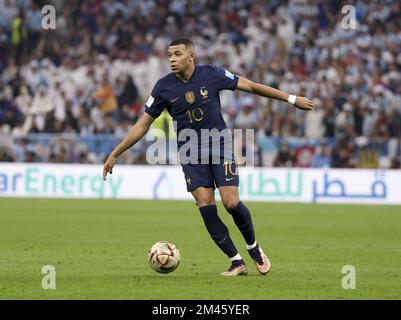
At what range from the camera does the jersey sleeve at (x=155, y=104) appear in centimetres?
1098

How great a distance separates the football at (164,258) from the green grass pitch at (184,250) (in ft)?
0.38

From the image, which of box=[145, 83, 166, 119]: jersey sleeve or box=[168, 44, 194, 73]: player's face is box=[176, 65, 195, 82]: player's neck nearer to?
box=[168, 44, 194, 73]: player's face

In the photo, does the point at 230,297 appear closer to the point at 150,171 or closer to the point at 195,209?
the point at 195,209

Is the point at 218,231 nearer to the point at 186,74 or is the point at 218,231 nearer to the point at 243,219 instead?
the point at 243,219

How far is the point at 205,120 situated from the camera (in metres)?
10.9

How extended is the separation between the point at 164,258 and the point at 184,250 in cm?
331

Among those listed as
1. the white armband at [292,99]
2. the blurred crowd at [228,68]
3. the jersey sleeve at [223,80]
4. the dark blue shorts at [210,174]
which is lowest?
the dark blue shorts at [210,174]

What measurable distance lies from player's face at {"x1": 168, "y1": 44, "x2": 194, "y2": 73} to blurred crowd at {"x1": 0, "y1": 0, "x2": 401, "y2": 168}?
15001 millimetres

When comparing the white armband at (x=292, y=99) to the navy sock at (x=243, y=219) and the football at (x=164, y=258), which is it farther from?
the football at (x=164, y=258)

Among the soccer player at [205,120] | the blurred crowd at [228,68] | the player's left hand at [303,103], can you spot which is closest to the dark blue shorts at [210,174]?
the soccer player at [205,120]

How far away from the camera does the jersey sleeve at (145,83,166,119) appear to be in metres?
11.0

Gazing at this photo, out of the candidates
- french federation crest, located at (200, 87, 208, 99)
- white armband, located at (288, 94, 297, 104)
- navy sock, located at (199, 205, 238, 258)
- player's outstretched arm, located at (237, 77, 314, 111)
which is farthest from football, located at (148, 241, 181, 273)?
white armband, located at (288, 94, 297, 104)
